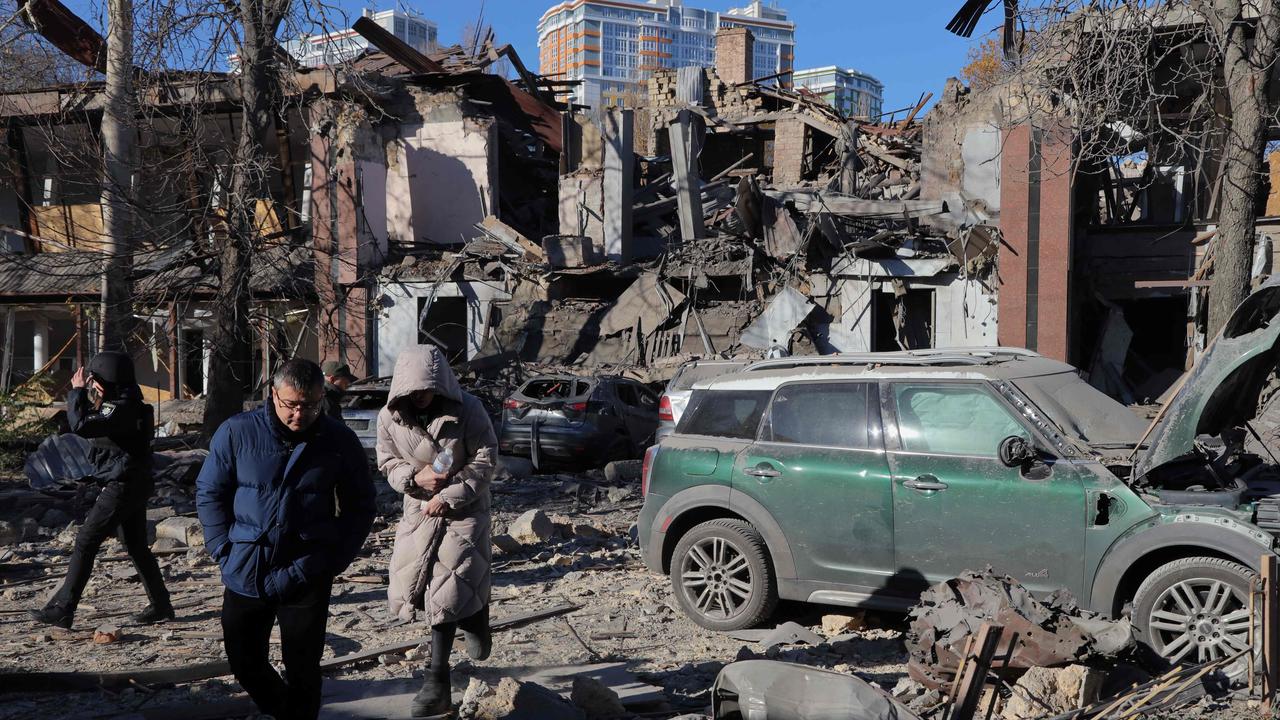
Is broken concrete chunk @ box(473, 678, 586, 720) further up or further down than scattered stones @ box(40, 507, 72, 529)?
further up

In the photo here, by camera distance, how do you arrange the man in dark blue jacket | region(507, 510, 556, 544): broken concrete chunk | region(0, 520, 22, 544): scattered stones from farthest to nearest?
region(0, 520, 22, 544): scattered stones < region(507, 510, 556, 544): broken concrete chunk < the man in dark blue jacket

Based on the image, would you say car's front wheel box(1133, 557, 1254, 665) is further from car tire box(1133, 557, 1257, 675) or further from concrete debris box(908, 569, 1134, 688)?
concrete debris box(908, 569, 1134, 688)

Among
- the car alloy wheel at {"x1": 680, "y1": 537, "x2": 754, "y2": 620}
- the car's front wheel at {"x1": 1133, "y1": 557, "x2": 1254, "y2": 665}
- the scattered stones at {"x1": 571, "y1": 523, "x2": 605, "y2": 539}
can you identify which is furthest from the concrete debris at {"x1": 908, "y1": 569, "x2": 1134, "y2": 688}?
the scattered stones at {"x1": 571, "y1": 523, "x2": 605, "y2": 539}

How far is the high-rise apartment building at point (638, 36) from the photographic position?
539ft

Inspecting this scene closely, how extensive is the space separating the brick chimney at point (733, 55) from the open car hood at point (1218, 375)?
27.9 meters

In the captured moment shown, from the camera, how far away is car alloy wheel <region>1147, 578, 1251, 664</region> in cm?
514

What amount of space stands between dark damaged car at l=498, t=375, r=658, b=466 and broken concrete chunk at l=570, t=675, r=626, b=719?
10.8m

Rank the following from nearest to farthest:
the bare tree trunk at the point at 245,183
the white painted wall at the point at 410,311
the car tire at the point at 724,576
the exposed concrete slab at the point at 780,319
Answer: the car tire at the point at 724,576 < the bare tree trunk at the point at 245,183 < the exposed concrete slab at the point at 780,319 < the white painted wall at the point at 410,311

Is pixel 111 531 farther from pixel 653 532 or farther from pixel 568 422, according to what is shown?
pixel 568 422

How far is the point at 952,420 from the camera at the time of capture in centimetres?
625

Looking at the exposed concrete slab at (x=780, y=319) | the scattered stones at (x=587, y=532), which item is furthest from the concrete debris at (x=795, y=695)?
the exposed concrete slab at (x=780, y=319)

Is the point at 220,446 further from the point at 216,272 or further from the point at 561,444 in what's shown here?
the point at 561,444

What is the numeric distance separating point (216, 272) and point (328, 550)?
32.9ft

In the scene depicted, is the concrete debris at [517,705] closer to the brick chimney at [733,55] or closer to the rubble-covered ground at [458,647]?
the rubble-covered ground at [458,647]
